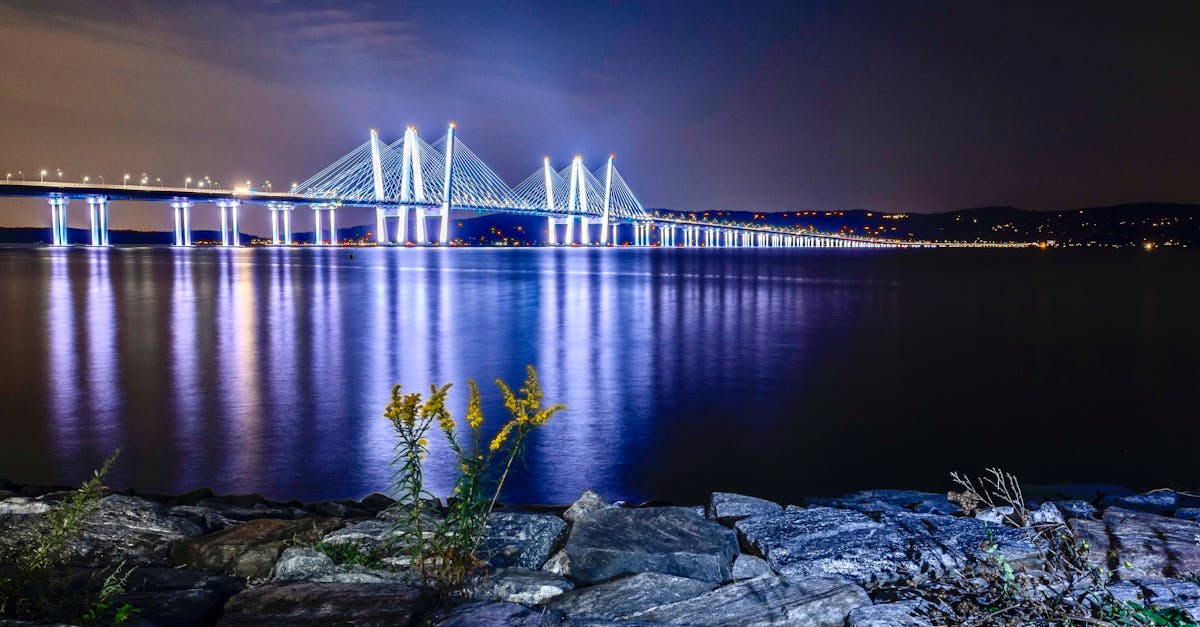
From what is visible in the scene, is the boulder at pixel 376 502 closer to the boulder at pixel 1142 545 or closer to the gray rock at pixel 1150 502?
the boulder at pixel 1142 545

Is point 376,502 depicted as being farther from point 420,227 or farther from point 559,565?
point 420,227

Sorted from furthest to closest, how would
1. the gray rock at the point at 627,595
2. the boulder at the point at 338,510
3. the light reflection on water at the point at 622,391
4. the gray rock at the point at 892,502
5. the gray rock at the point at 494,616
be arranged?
the light reflection on water at the point at 622,391
the boulder at the point at 338,510
the gray rock at the point at 892,502
the gray rock at the point at 627,595
the gray rock at the point at 494,616

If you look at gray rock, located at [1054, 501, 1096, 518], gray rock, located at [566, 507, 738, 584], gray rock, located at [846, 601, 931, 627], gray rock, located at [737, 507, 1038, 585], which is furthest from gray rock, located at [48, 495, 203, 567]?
gray rock, located at [1054, 501, 1096, 518]

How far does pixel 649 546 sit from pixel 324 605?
1879 millimetres

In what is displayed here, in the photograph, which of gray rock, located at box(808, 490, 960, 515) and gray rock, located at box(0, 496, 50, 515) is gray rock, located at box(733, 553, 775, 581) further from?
gray rock, located at box(0, 496, 50, 515)

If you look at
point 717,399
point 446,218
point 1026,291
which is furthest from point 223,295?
point 446,218

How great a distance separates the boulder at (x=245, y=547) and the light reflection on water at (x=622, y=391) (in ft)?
7.91

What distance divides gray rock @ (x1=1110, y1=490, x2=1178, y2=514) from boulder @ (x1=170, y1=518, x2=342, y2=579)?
20.3 feet

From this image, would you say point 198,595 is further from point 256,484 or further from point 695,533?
point 256,484

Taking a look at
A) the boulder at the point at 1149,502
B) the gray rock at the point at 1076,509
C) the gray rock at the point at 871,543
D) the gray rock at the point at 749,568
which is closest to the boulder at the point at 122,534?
the gray rock at the point at 749,568

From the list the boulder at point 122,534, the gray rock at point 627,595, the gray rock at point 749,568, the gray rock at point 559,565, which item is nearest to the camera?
the gray rock at point 627,595

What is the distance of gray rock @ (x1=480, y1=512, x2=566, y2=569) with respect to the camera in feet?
16.7

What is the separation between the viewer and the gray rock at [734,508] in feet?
19.3

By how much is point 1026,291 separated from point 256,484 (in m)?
43.4
